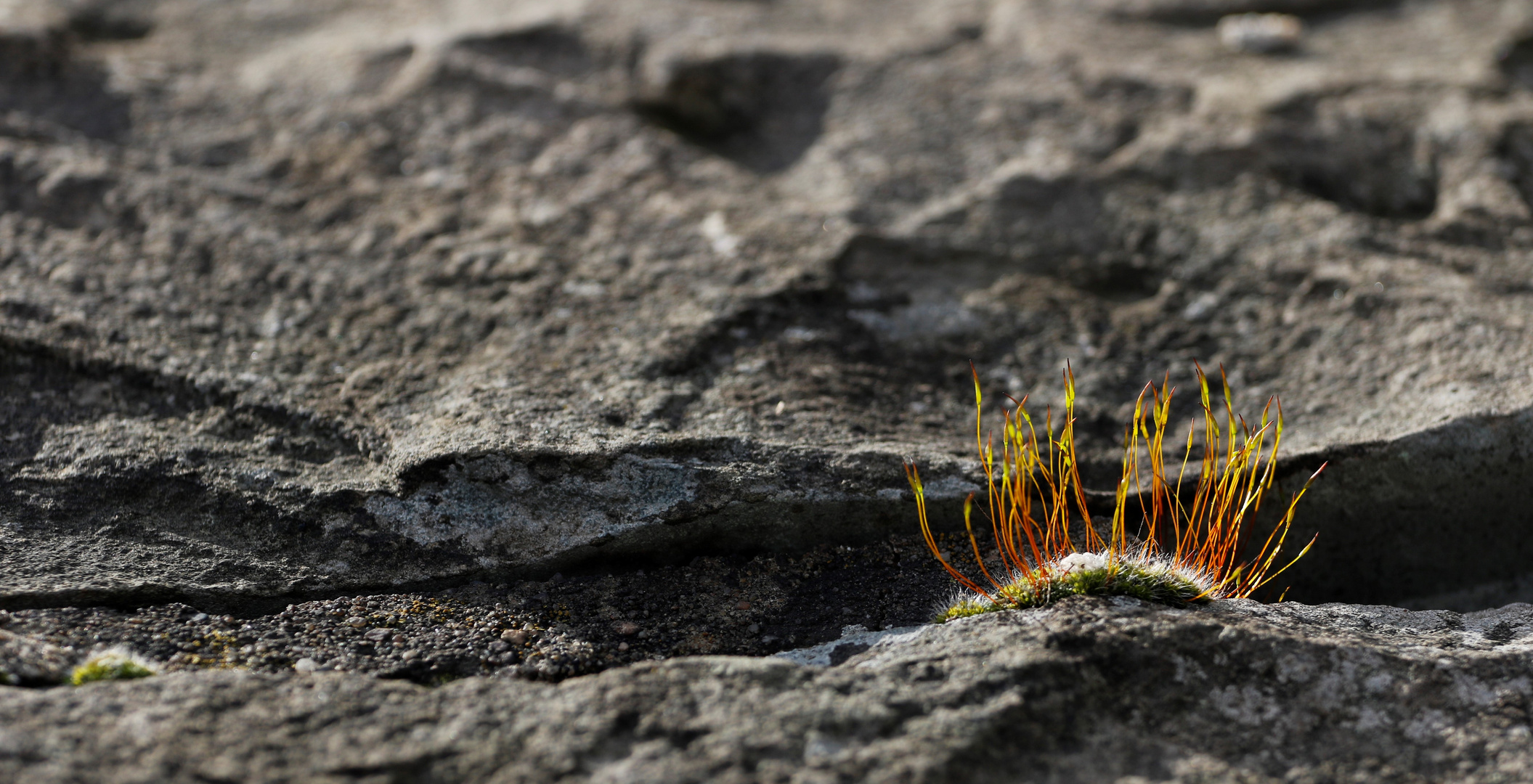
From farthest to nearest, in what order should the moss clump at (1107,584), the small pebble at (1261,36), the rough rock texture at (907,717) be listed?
the small pebble at (1261,36), the moss clump at (1107,584), the rough rock texture at (907,717)

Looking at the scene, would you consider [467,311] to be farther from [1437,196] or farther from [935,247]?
[1437,196]

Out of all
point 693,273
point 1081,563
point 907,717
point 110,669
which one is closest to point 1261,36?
point 693,273

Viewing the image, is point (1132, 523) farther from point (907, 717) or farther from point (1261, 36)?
point (1261, 36)

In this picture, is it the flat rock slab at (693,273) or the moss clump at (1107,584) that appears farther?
the flat rock slab at (693,273)

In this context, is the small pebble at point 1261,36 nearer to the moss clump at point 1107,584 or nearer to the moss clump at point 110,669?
the moss clump at point 1107,584

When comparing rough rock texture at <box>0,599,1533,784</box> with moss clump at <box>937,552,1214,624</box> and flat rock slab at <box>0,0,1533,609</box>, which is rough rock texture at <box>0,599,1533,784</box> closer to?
moss clump at <box>937,552,1214,624</box>

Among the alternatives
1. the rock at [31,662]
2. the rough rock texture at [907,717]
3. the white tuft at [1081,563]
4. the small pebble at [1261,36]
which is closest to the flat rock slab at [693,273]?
the small pebble at [1261,36]
